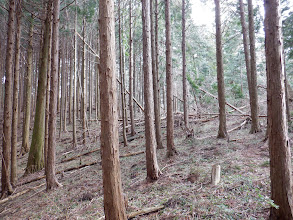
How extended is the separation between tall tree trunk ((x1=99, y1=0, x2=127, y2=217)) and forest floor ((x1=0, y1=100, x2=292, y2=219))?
106 centimetres

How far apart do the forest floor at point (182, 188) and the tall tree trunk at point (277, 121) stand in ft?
0.76

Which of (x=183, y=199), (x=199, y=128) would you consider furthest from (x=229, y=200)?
(x=199, y=128)

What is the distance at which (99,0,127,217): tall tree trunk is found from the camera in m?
→ 2.96

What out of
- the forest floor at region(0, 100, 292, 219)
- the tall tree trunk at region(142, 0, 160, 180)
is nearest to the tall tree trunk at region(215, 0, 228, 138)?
the forest floor at region(0, 100, 292, 219)

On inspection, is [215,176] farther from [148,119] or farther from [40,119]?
[40,119]

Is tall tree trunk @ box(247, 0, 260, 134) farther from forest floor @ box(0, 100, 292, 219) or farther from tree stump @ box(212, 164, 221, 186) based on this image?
tree stump @ box(212, 164, 221, 186)

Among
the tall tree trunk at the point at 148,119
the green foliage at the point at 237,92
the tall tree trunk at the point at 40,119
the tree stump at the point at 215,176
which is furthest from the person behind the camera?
the green foliage at the point at 237,92

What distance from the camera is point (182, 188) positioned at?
14.9 feet

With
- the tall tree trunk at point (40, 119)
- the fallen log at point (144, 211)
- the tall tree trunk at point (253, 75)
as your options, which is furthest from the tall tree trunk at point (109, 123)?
the tall tree trunk at point (253, 75)

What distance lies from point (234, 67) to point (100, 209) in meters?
20.0

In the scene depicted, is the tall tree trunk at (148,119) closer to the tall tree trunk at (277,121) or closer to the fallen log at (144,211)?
the fallen log at (144,211)

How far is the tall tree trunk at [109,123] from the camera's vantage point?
2955 millimetres

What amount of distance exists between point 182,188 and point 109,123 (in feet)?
8.73

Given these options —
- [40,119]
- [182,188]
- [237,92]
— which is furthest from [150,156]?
[237,92]
